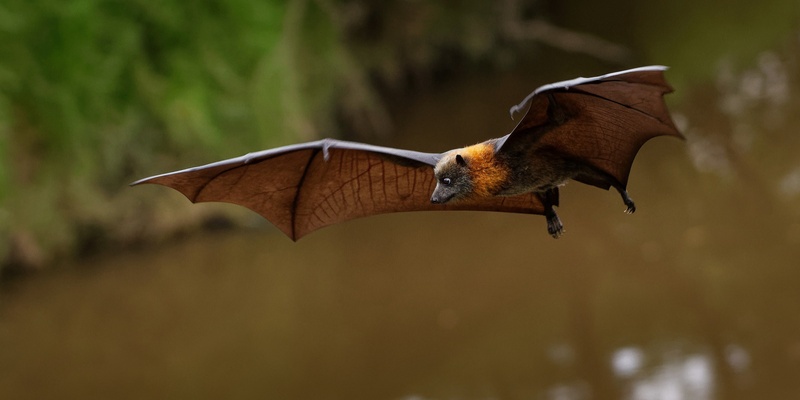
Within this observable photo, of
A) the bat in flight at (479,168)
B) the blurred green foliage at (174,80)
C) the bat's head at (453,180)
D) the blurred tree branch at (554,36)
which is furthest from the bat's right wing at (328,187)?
the blurred tree branch at (554,36)

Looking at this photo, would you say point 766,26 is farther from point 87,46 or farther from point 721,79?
point 87,46

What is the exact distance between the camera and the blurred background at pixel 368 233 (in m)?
2.47

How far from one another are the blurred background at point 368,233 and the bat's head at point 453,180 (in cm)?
176

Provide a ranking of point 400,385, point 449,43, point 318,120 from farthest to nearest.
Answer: point 449,43 → point 318,120 → point 400,385

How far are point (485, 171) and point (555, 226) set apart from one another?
0.13 m

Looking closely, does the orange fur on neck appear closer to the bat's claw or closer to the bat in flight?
the bat in flight

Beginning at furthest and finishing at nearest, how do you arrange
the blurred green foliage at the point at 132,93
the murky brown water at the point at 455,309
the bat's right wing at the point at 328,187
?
1. the blurred green foliage at the point at 132,93
2. the murky brown water at the point at 455,309
3. the bat's right wing at the point at 328,187

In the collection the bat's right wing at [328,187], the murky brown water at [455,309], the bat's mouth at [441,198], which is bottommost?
the murky brown water at [455,309]

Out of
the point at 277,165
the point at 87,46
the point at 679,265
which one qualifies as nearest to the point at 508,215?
the point at 679,265

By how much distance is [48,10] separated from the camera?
9.07ft

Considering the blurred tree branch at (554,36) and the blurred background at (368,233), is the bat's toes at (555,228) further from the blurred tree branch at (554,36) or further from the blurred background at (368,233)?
the blurred tree branch at (554,36)

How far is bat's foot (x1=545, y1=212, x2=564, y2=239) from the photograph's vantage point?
750mm

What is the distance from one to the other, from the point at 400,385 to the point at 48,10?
1.59m

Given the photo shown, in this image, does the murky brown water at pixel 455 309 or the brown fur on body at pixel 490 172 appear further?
the murky brown water at pixel 455 309
